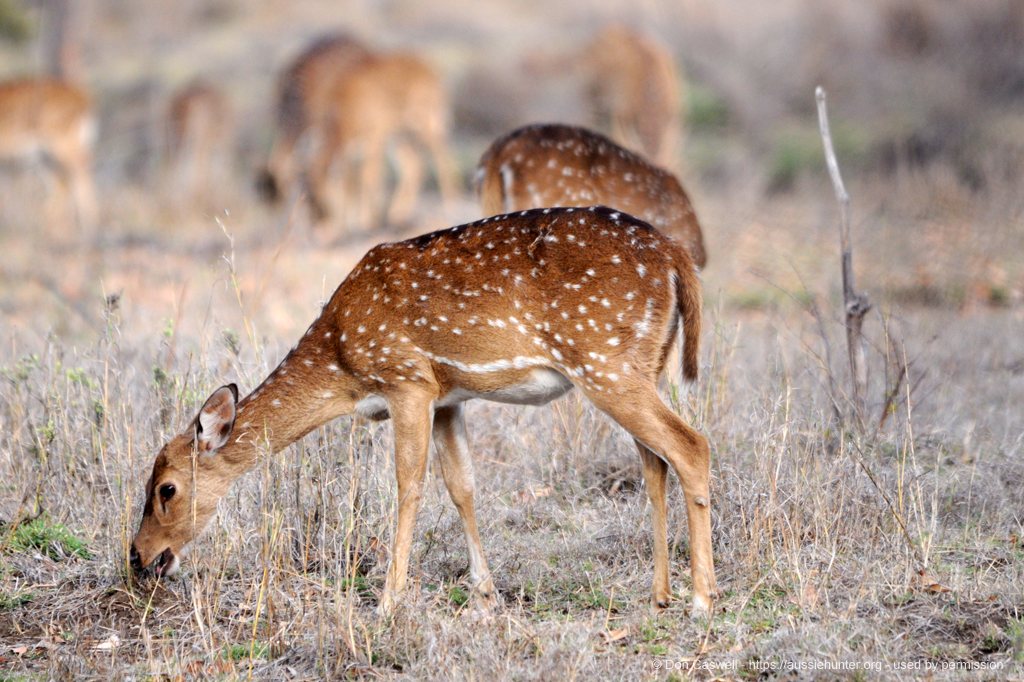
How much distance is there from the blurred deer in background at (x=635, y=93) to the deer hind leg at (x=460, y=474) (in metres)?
8.43

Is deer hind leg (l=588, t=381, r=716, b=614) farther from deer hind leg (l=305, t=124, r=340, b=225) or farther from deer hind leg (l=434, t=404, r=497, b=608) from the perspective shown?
deer hind leg (l=305, t=124, r=340, b=225)

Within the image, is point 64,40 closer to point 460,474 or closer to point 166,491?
point 166,491

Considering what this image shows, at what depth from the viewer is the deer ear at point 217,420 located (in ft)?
19.0

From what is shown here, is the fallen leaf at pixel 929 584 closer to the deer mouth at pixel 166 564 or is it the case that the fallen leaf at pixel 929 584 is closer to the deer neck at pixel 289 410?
the deer neck at pixel 289 410

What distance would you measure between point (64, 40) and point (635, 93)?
13157 mm

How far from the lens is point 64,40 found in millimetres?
23875

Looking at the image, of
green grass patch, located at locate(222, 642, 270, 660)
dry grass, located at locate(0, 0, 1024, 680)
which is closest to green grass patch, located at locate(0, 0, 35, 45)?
dry grass, located at locate(0, 0, 1024, 680)

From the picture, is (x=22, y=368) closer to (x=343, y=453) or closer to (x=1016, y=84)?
(x=343, y=453)

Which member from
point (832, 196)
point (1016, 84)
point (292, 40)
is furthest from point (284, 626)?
point (292, 40)

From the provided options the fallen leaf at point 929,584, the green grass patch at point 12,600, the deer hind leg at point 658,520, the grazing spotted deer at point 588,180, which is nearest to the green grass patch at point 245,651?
the green grass patch at point 12,600

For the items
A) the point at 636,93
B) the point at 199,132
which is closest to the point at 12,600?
the point at 636,93

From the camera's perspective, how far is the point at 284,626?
18.0ft

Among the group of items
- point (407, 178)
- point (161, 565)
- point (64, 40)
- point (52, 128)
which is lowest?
point (161, 565)

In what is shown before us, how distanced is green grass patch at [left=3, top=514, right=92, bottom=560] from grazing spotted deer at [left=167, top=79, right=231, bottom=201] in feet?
40.7
